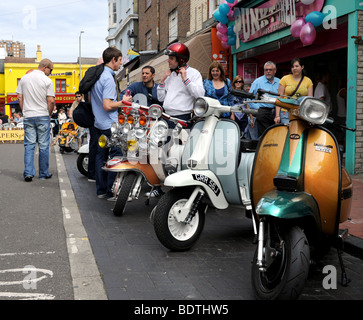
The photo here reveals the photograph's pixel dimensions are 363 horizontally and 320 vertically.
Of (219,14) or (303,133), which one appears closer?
(303,133)

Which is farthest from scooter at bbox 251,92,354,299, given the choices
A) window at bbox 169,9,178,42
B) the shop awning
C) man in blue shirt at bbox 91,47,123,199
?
window at bbox 169,9,178,42

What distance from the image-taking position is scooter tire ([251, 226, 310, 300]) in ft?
8.96

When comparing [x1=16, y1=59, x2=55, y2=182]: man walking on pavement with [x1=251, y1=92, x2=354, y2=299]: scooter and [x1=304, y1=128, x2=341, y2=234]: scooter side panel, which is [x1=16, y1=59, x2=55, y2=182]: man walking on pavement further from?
[x1=304, y1=128, x2=341, y2=234]: scooter side panel

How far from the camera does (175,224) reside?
163 inches

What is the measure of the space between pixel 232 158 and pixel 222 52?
33.8 feet

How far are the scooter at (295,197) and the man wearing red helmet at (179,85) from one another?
2280mm

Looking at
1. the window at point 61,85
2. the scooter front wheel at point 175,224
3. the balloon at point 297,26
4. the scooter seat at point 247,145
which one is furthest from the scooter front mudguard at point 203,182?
the window at point 61,85

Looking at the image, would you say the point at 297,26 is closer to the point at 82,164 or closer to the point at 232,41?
the point at 232,41

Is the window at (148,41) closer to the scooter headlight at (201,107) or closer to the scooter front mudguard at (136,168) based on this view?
the scooter front mudguard at (136,168)

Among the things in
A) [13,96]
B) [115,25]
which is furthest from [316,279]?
[13,96]

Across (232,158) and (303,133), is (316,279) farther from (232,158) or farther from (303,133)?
(232,158)

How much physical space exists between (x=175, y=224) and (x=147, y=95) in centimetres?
353

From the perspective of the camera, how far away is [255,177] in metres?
3.64

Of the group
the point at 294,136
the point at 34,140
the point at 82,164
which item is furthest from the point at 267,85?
the point at 294,136
